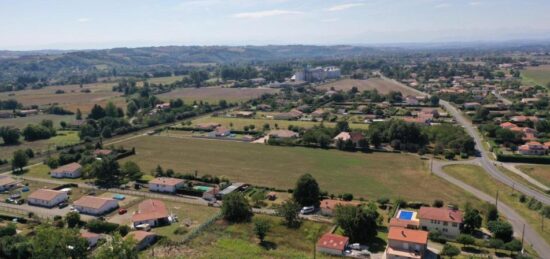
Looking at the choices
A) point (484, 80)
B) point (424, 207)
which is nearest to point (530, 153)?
point (424, 207)

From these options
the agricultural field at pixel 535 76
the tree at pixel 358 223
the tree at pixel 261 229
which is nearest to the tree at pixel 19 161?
the tree at pixel 261 229

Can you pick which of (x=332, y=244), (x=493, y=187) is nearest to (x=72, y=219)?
(x=332, y=244)

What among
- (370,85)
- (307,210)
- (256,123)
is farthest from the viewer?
(370,85)

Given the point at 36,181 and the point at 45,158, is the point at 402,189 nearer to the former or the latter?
the point at 36,181

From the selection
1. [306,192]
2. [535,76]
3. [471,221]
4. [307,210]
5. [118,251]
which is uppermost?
[535,76]

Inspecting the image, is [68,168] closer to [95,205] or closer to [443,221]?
[95,205]

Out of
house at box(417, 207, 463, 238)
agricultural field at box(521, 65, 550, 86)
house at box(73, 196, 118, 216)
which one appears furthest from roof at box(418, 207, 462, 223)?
agricultural field at box(521, 65, 550, 86)

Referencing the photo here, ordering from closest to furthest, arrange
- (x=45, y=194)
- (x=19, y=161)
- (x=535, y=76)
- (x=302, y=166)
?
(x=45, y=194) < (x=19, y=161) < (x=302, y=166) < (x=535, y=76)

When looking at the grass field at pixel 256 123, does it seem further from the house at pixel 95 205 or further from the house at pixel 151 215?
the house at pixel 151 215
